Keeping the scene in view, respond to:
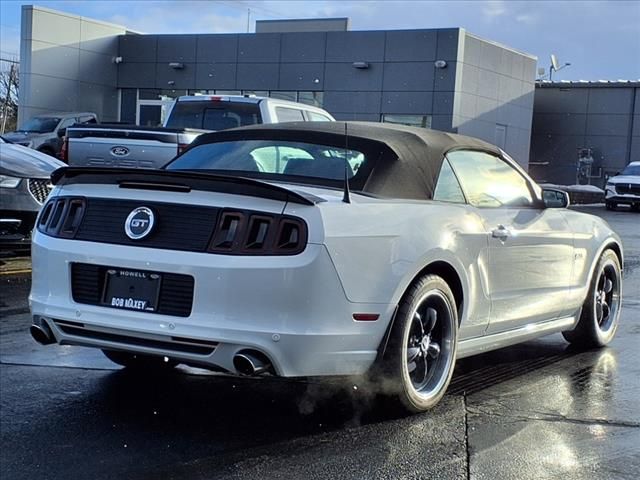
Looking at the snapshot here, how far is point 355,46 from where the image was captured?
3203 centimetres

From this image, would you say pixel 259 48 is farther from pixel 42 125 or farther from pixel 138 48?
pixel 42 125

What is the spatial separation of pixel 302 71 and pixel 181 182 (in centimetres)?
2949

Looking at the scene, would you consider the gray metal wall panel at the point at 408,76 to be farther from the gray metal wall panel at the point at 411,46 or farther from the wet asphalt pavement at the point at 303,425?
the wet asphalt pavement at the point at 303,425

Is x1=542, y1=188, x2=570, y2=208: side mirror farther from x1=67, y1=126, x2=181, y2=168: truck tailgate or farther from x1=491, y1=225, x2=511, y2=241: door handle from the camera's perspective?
x1=67, y1=126, x2=181, y2=168: truck tailgate

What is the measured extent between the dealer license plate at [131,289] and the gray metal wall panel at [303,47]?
29.3 metres

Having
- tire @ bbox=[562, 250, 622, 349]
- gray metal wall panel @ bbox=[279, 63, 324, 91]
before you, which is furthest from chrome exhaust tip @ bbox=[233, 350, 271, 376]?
gray metal wall panel @ bbox=[279, 63, 324, 91]

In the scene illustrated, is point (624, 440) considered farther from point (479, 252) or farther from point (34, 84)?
point (34, 84)

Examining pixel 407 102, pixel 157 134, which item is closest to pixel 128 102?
pixel 407 102

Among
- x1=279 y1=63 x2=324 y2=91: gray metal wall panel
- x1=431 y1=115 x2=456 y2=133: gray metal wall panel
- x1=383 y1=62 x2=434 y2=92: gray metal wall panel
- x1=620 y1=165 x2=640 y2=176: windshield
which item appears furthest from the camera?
x1=279 y1=63 x2=324 y2=91: gray metal wall panel

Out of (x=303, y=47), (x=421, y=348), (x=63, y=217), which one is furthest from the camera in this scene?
(x=303, y=47)

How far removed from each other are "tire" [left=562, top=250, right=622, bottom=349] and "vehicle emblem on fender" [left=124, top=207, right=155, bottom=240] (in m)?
3.49

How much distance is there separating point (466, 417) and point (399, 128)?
1.85 m

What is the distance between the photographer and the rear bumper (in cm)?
384

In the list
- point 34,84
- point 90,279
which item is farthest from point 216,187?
point 34,84
